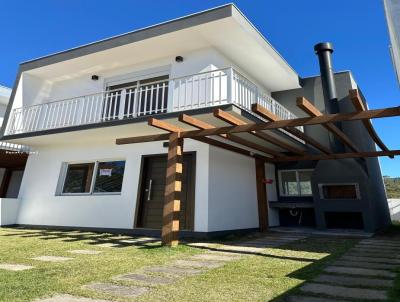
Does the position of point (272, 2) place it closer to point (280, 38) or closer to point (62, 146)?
point (280, 38)

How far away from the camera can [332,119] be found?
445 cm

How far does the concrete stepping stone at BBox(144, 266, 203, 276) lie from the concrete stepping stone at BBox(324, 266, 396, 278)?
1615 millimetres

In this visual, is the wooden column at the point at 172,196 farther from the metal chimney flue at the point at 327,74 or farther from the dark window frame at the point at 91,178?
the metal chimney flue at the point at 327,74

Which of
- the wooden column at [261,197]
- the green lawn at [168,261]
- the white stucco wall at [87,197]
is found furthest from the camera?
the wooden column at [261,197]

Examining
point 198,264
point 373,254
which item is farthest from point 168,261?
point 373,254

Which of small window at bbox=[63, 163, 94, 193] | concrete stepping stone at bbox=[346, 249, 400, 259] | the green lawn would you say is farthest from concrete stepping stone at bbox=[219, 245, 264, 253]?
small window at bbox=[63, 163, 94, 193]

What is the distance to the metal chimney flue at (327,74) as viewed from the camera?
A: 29.2ft

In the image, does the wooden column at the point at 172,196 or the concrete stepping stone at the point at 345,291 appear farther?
the wooden column at the point at 172,196

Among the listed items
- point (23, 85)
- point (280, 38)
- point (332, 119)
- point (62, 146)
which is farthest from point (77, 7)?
point (332, 119)

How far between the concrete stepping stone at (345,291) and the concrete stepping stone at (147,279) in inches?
54.0

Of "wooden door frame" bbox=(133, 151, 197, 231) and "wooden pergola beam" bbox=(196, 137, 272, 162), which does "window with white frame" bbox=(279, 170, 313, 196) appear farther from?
"wooden door frame" bbox=(133, 151, 197, 231)

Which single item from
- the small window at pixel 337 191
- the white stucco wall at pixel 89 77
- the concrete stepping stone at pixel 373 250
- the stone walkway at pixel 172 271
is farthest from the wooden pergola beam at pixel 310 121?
the small window at pixel 337 191

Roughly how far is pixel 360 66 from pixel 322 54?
83.2 inches

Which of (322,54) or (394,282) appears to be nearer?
(394,282)
